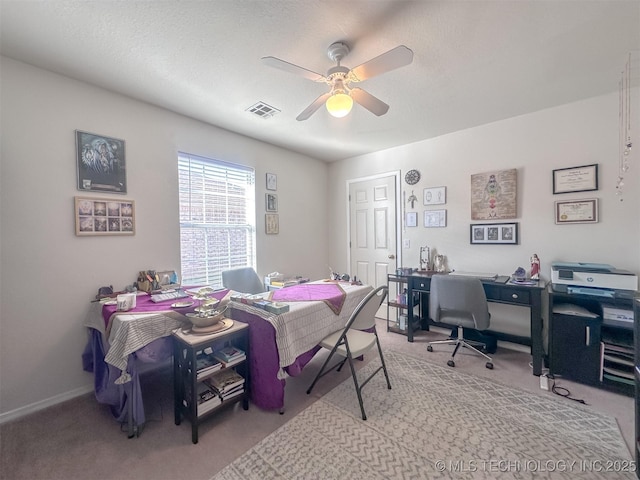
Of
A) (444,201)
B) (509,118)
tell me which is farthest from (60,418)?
(509,118)

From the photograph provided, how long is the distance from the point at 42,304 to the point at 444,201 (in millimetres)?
4143

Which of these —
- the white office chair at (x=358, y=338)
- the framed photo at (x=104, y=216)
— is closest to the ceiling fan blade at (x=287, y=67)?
the white office chair at (x=358, y=338)

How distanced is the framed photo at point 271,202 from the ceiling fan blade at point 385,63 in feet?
7.33

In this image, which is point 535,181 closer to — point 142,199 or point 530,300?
point 530,300

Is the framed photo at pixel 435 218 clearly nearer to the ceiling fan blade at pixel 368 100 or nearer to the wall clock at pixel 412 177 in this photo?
the wall clock at pixel 412 177

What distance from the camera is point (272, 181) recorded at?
147 inches

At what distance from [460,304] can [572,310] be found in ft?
2.99

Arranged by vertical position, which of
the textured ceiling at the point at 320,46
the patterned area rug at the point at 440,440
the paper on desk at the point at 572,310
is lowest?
the patterned area rug at the point at 440,440

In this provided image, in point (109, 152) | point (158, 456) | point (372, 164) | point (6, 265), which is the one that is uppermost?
point (372, 164)

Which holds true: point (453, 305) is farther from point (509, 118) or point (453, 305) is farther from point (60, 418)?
point (60, 418)

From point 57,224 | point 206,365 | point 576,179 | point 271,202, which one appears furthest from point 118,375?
point 576,179

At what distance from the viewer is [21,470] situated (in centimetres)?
149

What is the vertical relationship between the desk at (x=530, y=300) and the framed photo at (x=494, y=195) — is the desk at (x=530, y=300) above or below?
below

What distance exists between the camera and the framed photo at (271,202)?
12.1 feet
